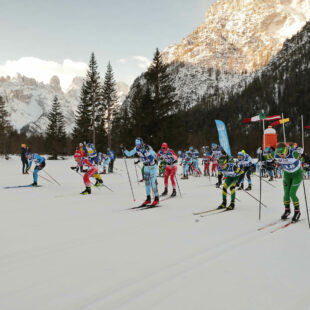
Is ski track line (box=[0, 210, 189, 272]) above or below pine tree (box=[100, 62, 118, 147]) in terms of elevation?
below

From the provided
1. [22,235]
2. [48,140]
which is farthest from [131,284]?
[48,140]

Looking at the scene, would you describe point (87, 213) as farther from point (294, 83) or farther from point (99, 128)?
point (294, 83)

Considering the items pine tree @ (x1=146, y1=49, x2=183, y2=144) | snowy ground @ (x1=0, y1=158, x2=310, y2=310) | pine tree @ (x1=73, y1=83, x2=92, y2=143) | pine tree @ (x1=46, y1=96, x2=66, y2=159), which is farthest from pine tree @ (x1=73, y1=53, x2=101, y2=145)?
snowy ground @ (x1=0, y1=158, x2=310, y2=310)

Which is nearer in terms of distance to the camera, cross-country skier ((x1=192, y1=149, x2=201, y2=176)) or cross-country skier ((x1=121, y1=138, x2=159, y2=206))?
cross-country skier ((x1=121, y1=138, x2=159, y2=206))

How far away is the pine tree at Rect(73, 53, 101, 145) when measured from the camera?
38.4m

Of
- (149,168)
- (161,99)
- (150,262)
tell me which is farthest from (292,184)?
(161,99)

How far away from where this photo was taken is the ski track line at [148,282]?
9.17ft

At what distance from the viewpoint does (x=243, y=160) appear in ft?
40.1

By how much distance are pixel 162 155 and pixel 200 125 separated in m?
126

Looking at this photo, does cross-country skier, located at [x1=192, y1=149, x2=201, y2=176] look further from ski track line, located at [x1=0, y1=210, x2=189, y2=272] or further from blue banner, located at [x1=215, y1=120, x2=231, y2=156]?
ski track line, located at [x1=0, y1=210, x2=189, y2=272]

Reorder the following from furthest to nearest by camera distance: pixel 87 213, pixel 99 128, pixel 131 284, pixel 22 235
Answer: pixel 99 128 → pixel 87 213 → pixel 22 235 → pixel 131 284

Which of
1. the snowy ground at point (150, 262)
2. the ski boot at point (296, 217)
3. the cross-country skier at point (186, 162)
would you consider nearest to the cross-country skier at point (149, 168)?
the snowy ground at point (150, 262)

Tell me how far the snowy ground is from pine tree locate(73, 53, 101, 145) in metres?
33.0

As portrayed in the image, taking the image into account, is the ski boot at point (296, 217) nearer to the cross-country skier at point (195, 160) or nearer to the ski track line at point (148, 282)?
the ski track line at point (148, 282)
